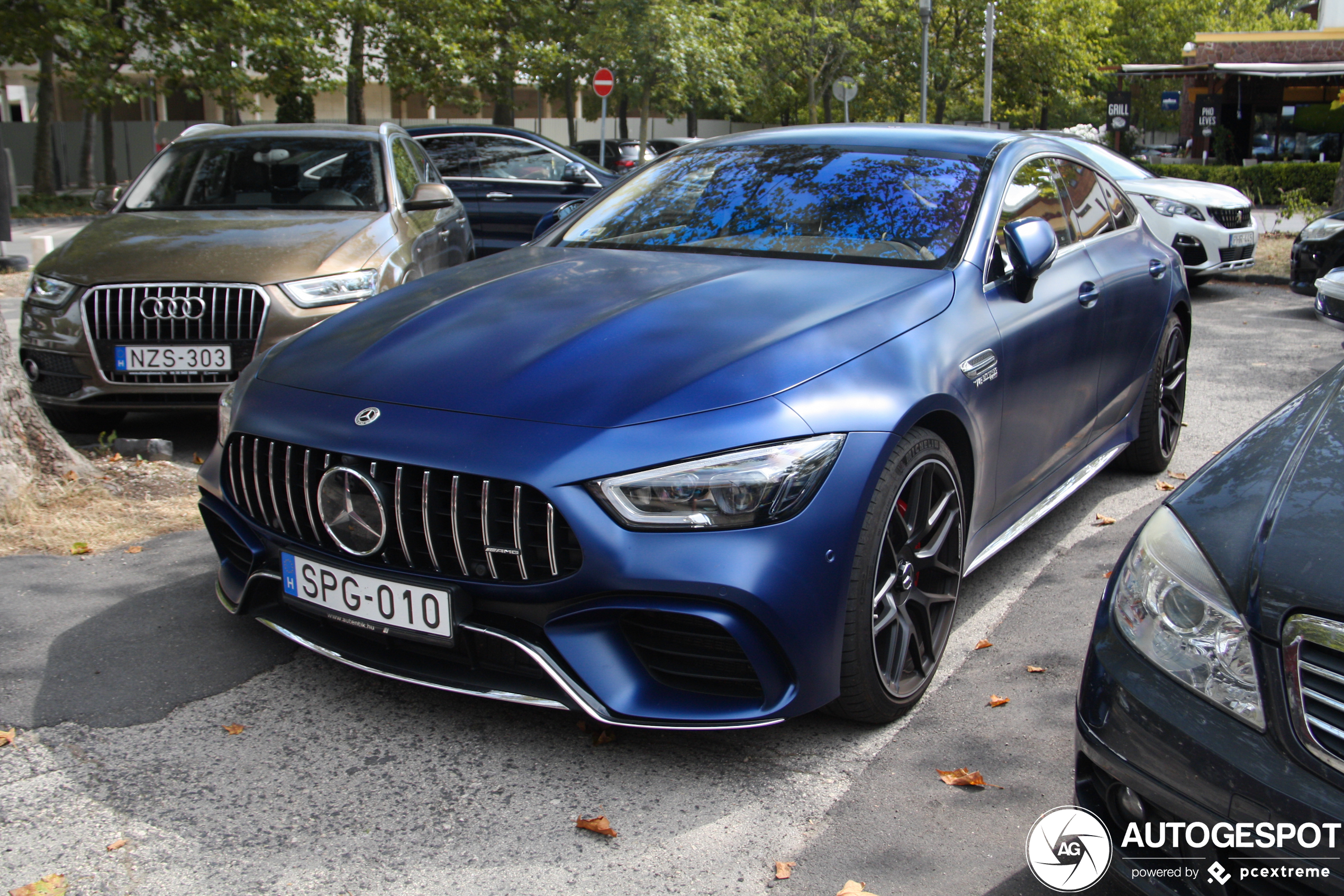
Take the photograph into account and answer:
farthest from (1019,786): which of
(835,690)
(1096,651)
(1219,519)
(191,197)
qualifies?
(191,197)

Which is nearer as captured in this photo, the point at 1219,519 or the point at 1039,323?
the point at 1219,519

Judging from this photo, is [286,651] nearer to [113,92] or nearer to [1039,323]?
[1039,323]

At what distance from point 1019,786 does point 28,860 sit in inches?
86.8

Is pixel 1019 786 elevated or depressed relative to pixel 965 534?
depressed

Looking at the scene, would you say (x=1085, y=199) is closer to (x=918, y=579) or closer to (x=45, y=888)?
(x=918, y=579)

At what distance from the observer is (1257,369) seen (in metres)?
8.02

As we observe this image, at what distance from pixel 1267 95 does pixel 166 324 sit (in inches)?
1356

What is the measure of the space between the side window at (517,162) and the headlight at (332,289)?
5.59 meters

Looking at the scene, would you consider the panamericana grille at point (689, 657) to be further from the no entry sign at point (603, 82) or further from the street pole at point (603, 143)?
the no entry sign at point (603, 82)

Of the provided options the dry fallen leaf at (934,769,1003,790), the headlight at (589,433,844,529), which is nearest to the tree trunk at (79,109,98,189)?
the headlight at (589,433,844,529)

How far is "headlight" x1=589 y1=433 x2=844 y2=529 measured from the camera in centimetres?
255

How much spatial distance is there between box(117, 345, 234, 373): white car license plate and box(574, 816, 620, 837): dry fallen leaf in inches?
141

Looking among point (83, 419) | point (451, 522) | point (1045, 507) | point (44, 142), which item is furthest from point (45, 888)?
point (44, 142)

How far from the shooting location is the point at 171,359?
17.7 ft
